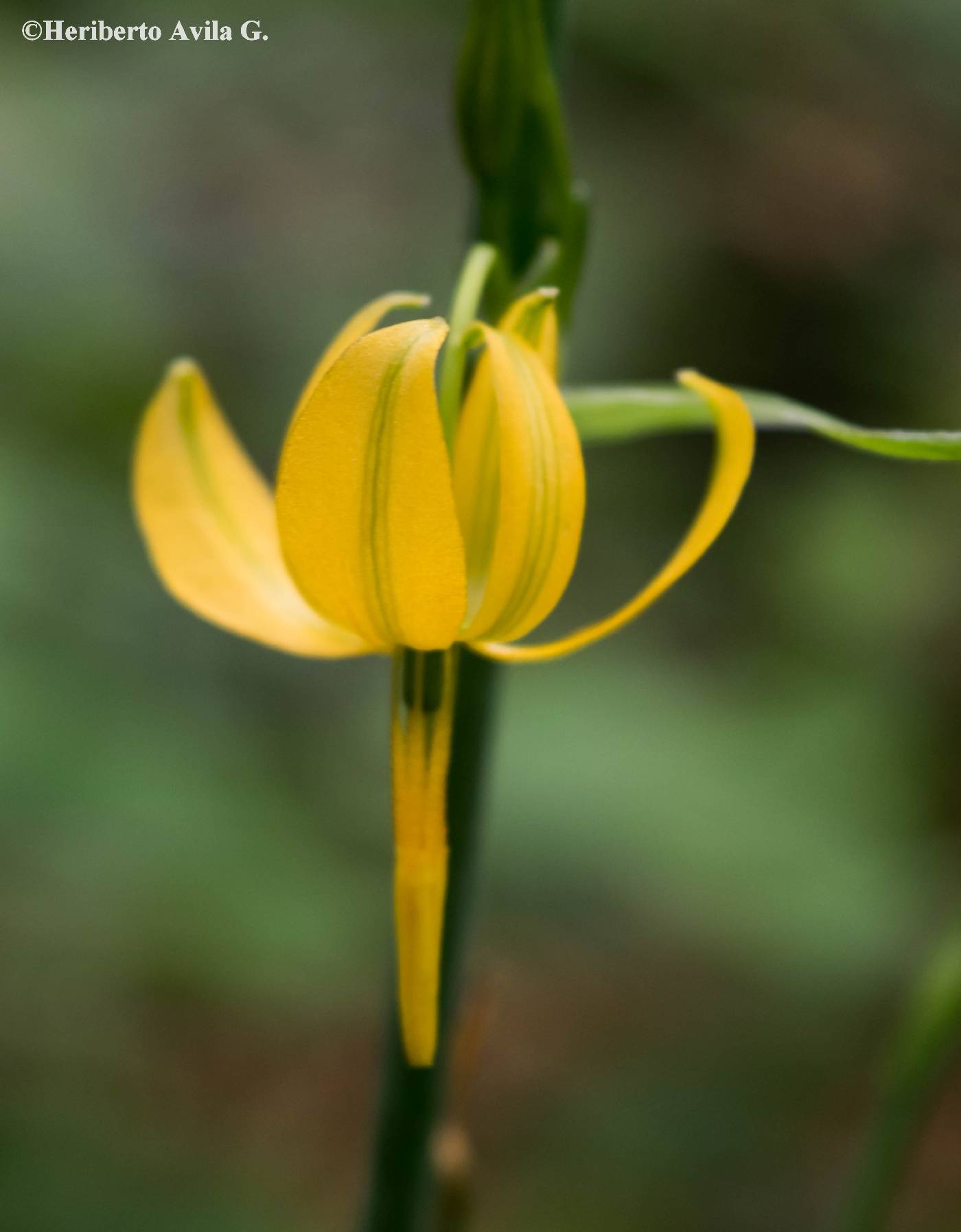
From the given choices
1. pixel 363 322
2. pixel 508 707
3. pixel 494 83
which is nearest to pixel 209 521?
pixel 363 322

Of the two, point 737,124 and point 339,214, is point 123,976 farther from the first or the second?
point 737,124

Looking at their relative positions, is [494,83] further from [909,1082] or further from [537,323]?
[909,1082]

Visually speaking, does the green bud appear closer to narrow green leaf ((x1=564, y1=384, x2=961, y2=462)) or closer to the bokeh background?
narrow green leaf ((x1=564, y1=384, x2=961, y2=462))

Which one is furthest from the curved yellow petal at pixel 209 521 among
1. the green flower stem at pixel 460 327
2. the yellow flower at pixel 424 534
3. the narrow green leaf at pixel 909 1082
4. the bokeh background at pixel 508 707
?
the bokeh background at pixel 508 707

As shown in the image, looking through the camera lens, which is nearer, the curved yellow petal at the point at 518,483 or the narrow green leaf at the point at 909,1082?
the curved yellow petal at the point at 518,483

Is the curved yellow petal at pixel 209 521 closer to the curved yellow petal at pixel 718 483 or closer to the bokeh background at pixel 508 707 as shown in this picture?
the curved yellow petal at pixel 718 483

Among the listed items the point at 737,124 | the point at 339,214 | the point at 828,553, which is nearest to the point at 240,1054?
the point at 828,553
